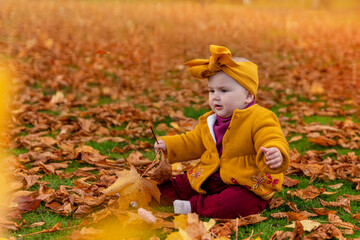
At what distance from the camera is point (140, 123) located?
15.9ft

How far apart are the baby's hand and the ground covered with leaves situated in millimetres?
328

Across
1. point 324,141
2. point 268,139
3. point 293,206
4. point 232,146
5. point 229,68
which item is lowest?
point 324,141

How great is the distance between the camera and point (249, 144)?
96.6 inches

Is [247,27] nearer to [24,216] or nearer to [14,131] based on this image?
[14,131]

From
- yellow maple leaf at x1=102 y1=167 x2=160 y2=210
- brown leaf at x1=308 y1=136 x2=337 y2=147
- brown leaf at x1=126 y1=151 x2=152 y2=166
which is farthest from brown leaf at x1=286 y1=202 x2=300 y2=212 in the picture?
brown leaf at x1=308 y1=136 x2=337 y2=147

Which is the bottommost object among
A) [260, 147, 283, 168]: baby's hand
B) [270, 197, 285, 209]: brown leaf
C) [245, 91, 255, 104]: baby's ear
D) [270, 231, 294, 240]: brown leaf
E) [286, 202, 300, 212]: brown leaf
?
[270, 197, 285, 209]: brown leaf

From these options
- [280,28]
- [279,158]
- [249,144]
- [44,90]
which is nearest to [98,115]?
[44,90]

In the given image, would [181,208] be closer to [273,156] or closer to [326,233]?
[273,156]

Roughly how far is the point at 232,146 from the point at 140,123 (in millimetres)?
2505

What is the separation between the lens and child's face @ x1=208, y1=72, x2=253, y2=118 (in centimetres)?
250

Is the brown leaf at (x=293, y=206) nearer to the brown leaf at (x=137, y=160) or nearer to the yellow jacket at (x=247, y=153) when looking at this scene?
the yellow jacket at (x=247, y=153)

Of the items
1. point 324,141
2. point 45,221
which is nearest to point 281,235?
point 45,221

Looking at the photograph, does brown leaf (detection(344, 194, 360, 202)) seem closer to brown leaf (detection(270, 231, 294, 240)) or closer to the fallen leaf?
the fallen leaf

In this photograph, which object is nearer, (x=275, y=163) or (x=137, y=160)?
(x=275, y=163)
